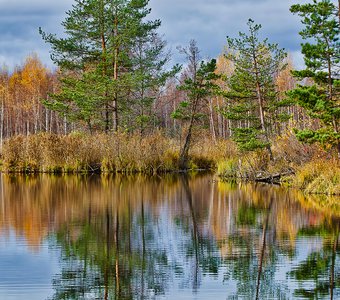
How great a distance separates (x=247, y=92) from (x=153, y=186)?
6434mm

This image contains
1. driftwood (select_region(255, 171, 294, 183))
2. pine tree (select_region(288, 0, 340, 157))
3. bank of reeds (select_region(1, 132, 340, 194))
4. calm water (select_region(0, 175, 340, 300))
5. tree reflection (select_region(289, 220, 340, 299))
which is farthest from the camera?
bank of reeds (select_region(1, 132, 340, 194))

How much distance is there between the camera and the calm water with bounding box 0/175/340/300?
7.70 m

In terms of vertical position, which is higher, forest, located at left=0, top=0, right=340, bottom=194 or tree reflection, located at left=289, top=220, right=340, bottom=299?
forest, located at left=0, top=0, right=340, bottom=194

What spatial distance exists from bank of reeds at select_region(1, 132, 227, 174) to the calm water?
49.3 ft

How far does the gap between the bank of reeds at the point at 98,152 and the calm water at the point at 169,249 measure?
15.0 metres

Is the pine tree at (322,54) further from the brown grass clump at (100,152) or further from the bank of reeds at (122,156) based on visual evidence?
the brown grass clump at (100,152)

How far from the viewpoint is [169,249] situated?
10.2m

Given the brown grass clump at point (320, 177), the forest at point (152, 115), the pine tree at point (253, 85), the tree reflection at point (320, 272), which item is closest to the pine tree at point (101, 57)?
the forest at point (152, 115)

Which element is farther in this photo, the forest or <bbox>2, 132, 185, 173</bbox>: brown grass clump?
<bbox>2, 132, 185, 173</bbox>: brown grass clump

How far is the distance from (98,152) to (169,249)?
24.3 m

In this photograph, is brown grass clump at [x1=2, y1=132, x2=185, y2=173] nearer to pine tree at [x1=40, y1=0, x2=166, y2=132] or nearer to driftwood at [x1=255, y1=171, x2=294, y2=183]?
Answer: pine tree at [x1=40, y1=0, x2=166, y2=132]

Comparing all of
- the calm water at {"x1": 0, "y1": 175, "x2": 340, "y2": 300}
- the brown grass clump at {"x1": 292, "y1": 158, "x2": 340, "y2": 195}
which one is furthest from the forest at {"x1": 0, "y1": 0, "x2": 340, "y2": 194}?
the calm water at {"x1": 0, "y1": 175, "x2": 340, "y2": 300}

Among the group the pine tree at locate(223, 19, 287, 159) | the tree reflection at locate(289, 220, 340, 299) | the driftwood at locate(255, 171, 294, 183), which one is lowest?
the tree reflection at locate(289, 220, 340, 299)

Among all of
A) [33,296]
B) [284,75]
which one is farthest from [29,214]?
[284,75]
